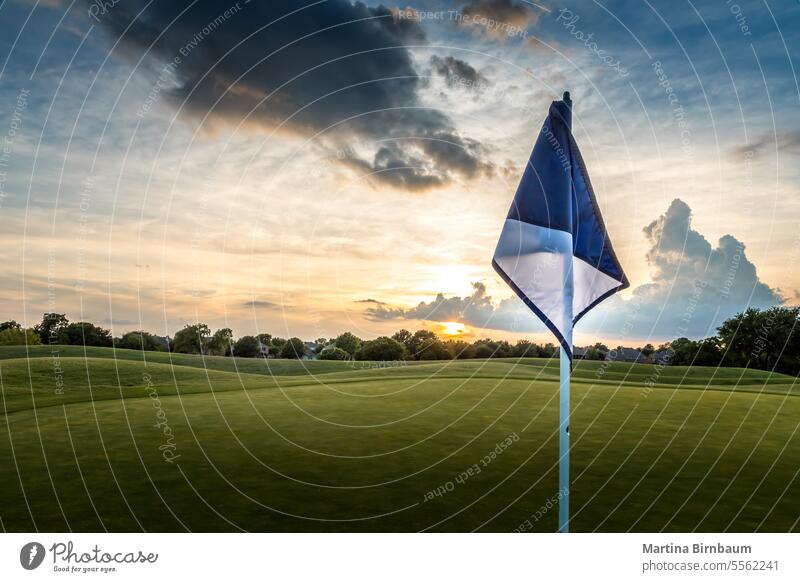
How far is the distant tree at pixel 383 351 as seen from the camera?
39500 millimetres

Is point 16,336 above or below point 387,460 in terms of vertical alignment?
above

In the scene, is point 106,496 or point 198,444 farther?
point 198,444

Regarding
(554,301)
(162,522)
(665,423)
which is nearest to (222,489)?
(162,522)

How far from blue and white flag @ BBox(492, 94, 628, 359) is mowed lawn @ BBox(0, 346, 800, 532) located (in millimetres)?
2876

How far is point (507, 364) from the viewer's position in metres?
34.0

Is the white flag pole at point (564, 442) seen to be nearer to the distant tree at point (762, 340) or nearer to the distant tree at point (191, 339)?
the distant tree at point (191, 339)

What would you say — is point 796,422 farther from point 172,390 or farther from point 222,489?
point 172,390

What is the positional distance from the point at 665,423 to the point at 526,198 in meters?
11.9

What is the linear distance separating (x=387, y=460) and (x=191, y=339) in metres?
35.7

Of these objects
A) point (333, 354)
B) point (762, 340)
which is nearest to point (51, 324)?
point (333, 354)

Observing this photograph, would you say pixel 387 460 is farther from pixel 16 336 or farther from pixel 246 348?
pixel 16 336
